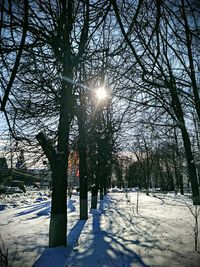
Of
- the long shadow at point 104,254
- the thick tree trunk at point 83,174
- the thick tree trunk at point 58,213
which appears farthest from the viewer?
the thick tree trunk at point 83,174

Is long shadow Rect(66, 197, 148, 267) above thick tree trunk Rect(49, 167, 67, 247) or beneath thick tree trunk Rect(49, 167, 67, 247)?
beneath

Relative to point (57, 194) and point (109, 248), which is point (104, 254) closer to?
point (109, 248)

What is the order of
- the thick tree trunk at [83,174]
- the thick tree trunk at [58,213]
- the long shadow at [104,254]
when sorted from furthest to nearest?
the thick tree trunk at [83,174], the thick tree trunk at [58,213], the long shadow at [104,254]

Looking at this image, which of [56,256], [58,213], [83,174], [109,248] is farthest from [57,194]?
[83,174]

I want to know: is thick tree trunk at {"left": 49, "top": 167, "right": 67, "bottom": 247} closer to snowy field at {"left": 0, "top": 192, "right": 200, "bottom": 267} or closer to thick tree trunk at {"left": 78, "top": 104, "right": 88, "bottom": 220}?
snowy field at {"left": 0, "top": 192, "right": 200, "bottom": 267}

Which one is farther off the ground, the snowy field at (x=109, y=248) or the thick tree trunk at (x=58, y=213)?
the thick tree trunk at (x=58, y=213)

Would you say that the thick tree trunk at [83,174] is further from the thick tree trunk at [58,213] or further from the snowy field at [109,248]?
the thick tree trunk at [58,213]

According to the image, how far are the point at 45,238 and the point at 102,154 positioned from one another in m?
8.20

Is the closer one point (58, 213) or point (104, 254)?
point (104, 254)

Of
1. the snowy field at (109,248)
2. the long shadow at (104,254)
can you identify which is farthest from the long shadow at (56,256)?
the long shadow at (104,254)

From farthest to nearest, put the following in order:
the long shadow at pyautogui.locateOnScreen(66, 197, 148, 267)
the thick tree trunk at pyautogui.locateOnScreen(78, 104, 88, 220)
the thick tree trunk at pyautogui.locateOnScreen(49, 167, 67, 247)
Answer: the thick tree trunk at pyautogui.locateOnScreen(78, 104, 88, 220) → the thick tree trunk at pyautogui.locateOnScreen(49, 167, 67, 247) → the long shadow at pyautogui.locateOnScreen(66, 197, 148, 267)

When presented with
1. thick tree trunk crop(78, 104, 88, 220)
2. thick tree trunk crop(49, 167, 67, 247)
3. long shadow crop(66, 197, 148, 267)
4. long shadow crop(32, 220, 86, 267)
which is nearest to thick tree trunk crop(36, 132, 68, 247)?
thick tree trunk crop(49, 167, 67, 247)

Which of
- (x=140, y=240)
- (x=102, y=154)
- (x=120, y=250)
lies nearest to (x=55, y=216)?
(x=120, y=250)

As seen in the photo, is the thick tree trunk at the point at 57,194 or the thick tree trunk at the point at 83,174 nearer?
the thick tree trunk at the point at 57,194
